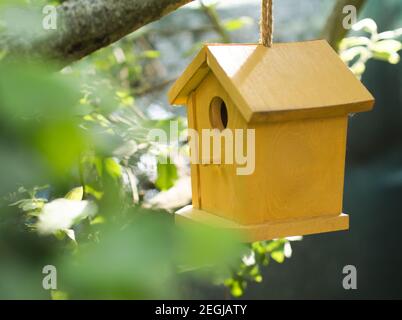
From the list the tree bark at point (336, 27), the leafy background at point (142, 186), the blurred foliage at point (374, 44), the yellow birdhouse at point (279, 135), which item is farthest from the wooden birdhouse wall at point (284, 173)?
the tree bark at point (336, 27)

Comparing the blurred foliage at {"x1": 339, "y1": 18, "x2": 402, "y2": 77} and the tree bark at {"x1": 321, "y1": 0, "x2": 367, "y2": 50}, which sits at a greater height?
the tree bark at {"x1": 321, "y1": 0, "x2": 367, "y2": 50}

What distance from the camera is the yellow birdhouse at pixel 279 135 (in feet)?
3.41

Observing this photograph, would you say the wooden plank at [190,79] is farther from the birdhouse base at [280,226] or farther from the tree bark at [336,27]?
the tree bark at [336,27]

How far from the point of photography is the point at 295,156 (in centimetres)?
109

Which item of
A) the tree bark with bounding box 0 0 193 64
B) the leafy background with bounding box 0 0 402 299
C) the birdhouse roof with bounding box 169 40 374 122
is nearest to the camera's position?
the leafy background with bounding box 0 0 402 299

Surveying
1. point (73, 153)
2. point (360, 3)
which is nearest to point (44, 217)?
point (73, 153)

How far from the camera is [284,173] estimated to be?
109 centimetres

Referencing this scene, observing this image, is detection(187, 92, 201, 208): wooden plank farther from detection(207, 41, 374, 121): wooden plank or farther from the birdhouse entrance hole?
detection(207, 41, 374, 121): wooden plank

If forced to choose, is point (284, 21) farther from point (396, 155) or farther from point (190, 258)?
point (190, 258)

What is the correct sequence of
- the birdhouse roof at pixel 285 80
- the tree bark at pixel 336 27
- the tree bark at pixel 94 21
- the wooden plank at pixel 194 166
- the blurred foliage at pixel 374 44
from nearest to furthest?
the birdhouse roof at pixel 285 80, the tree bark at pixel 94 21, the wooden plank at pixel 194 166, the blurred foliage at pixel 374 44, the tree bark at pixel 336 27

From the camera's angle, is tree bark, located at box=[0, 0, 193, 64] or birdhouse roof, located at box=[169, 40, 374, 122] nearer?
birdhouse roof, located at box=[169, 40, 374, 122]

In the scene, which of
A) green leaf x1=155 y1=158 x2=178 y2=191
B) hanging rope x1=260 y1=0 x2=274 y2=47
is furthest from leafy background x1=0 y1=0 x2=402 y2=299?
hanging rope x1=260 y1=0 x2=274 y2=47

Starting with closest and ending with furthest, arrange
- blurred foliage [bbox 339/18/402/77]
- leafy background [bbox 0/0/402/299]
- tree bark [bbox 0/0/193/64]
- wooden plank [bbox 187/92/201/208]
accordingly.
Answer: leafy background [bbox 0/0/402/299]
tree bark [bbox 0/0/193/64]
wooden plank [bbox 187/92/201/208]
blurred foliage [bbox 339/18/402/77]

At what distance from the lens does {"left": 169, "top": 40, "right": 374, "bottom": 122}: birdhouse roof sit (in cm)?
101
